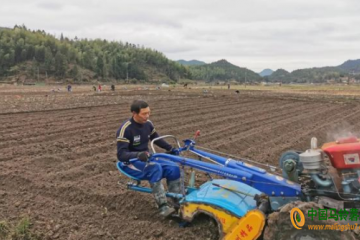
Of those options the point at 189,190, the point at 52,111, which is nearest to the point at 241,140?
the point at 189,190

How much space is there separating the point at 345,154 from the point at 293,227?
956mm

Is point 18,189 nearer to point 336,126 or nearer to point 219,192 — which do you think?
point 219,192

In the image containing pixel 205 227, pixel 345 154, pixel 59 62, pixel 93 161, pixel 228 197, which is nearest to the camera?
pixel 345 154

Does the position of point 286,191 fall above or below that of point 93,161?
above

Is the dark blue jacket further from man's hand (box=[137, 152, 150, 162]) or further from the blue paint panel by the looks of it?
the blue paint panel

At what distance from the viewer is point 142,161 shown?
4770 mm

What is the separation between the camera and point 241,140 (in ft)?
35.6

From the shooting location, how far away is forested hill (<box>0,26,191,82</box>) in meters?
104

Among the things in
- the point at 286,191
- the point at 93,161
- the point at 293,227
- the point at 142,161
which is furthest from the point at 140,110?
the point at 93,161

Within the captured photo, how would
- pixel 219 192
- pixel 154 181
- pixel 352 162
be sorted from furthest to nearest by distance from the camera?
pixel 154 181 < pixel 219 192 < pixel 352 162

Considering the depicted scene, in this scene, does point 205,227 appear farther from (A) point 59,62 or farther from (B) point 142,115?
(A) point 59,62

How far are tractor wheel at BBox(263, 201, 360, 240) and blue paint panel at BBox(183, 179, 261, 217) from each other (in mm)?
387

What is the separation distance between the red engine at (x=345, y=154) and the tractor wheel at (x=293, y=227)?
550 millimetres

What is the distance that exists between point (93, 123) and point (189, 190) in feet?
32.4
